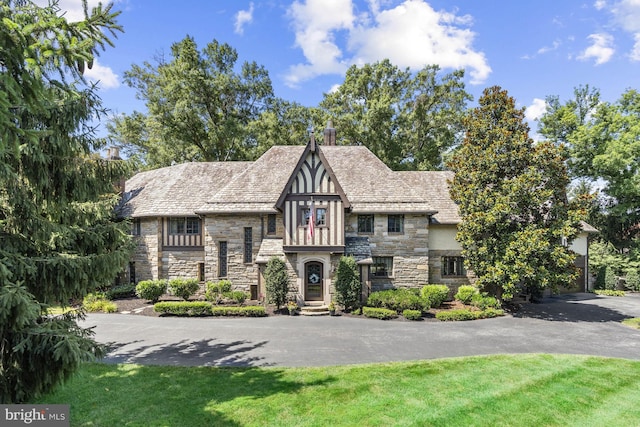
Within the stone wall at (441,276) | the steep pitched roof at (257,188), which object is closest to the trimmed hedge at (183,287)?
the steep pitched roof at (257,188)

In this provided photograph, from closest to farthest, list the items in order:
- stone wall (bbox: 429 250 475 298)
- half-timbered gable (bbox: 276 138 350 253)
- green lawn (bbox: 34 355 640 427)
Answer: green lawn (bbox: 34 355 640 427), half-timbered gable (bbox: 276 138 350 253), stone wall (bbox: 429 250 475 298)

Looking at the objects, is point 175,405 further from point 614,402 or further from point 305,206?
point 305,206

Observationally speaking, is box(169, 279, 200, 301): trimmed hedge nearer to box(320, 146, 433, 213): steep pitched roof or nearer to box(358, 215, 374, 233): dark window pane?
box(358, 215, 374, 233): dark window pane

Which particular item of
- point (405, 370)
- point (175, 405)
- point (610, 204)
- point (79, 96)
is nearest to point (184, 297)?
point (175, 405)

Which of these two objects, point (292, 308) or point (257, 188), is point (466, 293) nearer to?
point (292, 308)

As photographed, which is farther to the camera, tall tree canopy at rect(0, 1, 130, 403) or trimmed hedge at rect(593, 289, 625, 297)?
trimmed hedge at rect(593, 289, 625, 297)

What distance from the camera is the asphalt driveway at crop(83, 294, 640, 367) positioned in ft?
36.0

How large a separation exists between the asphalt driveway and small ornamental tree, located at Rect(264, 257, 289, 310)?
1106 millimetres

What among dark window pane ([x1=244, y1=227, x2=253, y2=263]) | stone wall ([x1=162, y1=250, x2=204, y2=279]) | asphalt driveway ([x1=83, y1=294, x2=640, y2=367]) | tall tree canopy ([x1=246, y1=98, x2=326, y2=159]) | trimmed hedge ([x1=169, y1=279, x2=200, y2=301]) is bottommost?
asphalt driveway ([x1=83, y1=294, x2=640, y2=367])

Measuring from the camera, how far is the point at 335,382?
8859 millimetres

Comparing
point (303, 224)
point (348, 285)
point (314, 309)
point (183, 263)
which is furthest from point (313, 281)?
point (183, 263)

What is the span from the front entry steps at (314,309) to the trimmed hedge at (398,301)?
7.79 ft

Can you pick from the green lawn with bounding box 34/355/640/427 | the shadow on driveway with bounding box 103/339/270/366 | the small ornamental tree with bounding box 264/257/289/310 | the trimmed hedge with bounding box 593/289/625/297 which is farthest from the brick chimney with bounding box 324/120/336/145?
the trimmed hedge with bounding box 593/289/625/297

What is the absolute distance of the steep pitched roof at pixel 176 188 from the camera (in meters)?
22.1
